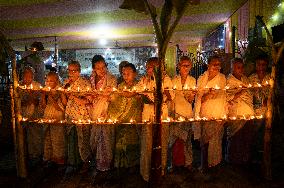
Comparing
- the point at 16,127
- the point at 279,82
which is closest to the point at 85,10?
the point at 16,127

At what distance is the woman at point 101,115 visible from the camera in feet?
16.7

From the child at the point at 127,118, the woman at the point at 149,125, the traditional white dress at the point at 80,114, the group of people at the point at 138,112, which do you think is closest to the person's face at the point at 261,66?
the group of people at the point at 138,112

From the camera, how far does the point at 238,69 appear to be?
17.3 ft

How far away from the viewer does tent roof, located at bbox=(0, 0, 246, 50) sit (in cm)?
809

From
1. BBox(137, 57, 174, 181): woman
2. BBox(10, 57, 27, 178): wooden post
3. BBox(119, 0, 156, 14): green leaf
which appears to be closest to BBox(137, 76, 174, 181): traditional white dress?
BBox(137, 57, 174, 181): woman

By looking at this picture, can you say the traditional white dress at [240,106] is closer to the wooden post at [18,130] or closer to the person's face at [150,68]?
the person's face at [150,68]

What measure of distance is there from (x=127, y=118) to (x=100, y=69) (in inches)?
38.5

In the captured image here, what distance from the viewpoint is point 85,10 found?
8.55 metres

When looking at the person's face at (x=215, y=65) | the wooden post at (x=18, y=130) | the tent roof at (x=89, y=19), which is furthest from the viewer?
the tent roof at (x=89, y=19)

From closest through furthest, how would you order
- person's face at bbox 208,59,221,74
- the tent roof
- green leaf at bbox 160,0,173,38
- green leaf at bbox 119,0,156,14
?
green leaf at bbox 160,0,173,38 → green leaf at bbox 119,0,156,14 → person's face at bbox 208,59,221,74 → the tent roof

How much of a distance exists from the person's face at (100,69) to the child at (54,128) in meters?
0.76

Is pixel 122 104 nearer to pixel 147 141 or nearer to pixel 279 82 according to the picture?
pixel 147 141

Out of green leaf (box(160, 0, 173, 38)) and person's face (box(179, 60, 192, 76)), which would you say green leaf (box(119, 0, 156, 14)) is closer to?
green leaf (box(160, 0, 173, 38))

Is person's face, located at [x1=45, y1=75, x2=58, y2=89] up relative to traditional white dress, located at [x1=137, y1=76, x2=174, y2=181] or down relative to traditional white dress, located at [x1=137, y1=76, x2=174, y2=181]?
up
